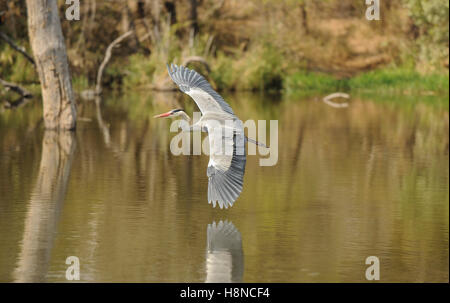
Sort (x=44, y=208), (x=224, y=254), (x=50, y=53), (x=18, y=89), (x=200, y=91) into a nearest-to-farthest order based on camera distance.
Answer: (x=224, y=254) → (x=200, y=91) → (x=44, y=208) → (x=50, y=53) → (x=18, y=89)

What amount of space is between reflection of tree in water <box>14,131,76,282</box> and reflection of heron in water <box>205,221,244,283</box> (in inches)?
47.1

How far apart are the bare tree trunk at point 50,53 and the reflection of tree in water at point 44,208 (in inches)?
30.2

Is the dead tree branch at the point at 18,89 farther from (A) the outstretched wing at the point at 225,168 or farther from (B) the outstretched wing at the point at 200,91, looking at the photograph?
(A) the outstretched wing at the point at 225,168

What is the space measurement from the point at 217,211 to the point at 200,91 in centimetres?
135

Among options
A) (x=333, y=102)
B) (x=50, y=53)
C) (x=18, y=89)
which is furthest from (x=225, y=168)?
(x=333, y=102)

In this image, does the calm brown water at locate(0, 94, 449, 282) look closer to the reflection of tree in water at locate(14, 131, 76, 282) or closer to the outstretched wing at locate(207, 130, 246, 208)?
the reflection of tree in water at locate(14, 131, 76, 282)

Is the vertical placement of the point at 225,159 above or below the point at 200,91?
below

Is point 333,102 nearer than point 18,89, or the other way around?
point 18,89

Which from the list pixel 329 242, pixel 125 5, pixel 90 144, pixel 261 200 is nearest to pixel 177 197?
pixel 261 200

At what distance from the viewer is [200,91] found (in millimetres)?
8672

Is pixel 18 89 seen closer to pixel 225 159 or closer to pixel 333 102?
pixel 333 102

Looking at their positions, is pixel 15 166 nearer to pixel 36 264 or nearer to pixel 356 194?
pixel 356 194

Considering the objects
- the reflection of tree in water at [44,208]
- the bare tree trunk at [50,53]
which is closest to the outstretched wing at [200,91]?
the reflection of tree in water at [44,208]

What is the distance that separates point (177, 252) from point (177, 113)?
1891 mm
